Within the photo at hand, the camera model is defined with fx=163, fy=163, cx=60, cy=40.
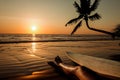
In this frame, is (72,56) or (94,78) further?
(72,56)

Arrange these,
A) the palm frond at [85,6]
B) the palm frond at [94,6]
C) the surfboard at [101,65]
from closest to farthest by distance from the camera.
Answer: the surfboard at [101,65] < the palm frond at [94,6] < the palm frond at [85,6]

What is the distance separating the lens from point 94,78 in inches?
183

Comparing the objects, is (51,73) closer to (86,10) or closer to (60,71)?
(60,71)

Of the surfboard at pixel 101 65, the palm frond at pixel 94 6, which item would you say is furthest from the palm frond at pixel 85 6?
the surfboard at pixel 101 65

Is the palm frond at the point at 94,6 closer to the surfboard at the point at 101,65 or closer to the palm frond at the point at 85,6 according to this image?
the palm frond at the point at 85,6

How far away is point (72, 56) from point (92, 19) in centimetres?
1012

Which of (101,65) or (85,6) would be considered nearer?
(101,65)

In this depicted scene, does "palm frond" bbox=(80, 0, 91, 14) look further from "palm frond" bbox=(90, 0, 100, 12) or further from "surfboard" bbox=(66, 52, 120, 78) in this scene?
"surfboard" bbox=(66, 52, 120, 78)

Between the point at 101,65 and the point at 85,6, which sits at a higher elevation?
the point at 85,6

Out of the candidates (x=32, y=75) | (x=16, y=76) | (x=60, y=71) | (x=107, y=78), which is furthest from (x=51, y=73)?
(x=107, y=78)

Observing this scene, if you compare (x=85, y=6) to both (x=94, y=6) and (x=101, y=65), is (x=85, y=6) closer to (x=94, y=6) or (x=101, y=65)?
(x=94, y=6)

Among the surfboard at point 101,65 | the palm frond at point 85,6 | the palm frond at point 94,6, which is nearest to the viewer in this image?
the surfboard at point 101,65

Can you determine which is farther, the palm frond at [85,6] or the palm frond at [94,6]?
the palm frond at [85,6]

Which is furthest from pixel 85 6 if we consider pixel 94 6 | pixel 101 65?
pixel 101 65
